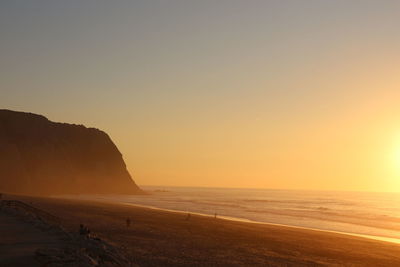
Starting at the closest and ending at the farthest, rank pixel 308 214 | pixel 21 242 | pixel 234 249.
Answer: pixel 21 242, pixel 234 249, pixel 308 214

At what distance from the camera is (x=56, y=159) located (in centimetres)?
11394

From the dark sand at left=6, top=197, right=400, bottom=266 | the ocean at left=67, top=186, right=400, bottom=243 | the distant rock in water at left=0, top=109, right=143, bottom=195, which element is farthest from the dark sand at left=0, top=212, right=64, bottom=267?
the distant rock in water at left=0, top=109, right=143, bottom=195

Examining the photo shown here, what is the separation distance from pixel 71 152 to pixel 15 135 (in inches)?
1120

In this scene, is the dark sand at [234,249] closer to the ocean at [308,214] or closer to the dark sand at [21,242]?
the dark sand at [21,242]

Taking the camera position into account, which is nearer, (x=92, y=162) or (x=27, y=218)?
(x=27, y=218)

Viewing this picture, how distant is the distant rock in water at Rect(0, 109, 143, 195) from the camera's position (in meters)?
92.2

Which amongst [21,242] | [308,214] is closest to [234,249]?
[21,242]

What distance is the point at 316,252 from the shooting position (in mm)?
26625

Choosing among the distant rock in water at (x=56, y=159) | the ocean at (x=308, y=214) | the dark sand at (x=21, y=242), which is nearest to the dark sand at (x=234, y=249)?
the dark sand at (x=21, y=242)

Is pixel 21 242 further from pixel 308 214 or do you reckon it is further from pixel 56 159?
pixel 56 159

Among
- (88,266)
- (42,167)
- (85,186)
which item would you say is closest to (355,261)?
(88,266)

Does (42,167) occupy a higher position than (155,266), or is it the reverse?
(42,167)

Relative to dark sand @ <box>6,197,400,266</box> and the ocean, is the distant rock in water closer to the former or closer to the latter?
the ocean

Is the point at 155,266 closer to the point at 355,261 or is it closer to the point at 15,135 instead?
the point at 355,261
